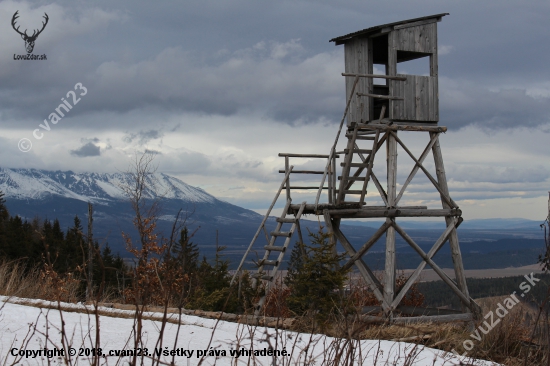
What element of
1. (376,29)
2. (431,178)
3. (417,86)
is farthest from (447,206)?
(376,29)

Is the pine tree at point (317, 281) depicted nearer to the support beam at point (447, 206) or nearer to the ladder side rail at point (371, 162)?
the ladder side rail at point (371, 162)

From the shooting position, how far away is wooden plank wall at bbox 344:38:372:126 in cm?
1558

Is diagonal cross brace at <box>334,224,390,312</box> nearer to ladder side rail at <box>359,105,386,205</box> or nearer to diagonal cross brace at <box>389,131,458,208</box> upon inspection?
ladder side rail at <box>359,105,386,205</box>

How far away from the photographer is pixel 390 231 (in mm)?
14633

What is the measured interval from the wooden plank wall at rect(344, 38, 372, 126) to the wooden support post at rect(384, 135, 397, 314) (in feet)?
3.46

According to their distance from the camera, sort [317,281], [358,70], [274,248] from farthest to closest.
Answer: [358,70]
[274,248]
[317,281]

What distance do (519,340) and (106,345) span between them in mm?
7265

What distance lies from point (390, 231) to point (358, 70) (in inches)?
171

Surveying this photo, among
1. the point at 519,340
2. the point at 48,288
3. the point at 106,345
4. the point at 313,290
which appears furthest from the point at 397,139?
the point at 106,345

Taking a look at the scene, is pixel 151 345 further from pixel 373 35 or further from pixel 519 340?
pixel 373 35

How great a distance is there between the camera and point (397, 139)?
49.5ft

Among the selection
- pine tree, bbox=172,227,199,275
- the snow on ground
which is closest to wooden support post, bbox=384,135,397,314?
pine tree, bbox=172,227,199,275

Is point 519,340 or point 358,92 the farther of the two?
point 358,92

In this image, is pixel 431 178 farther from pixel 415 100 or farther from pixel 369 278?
pixel 369 278
